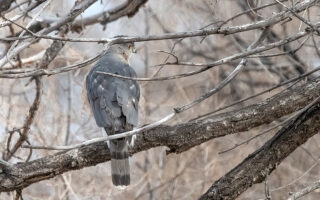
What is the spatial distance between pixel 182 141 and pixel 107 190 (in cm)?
310

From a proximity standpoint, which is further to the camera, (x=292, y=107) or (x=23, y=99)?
(x=23, y=99)

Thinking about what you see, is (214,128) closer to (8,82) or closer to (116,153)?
(116,153)

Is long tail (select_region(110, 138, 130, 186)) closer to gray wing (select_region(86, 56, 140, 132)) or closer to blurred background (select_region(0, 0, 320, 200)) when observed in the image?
gray wing (select_region(86, 56, 140, 132))

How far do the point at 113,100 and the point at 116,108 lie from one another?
5.1 inches

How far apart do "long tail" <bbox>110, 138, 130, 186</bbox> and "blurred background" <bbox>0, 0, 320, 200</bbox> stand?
4.63 ft

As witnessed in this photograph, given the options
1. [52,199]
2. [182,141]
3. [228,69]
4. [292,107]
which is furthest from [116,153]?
[228,69]

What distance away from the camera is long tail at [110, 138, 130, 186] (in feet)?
16.4

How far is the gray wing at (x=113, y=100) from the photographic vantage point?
17.7 ft

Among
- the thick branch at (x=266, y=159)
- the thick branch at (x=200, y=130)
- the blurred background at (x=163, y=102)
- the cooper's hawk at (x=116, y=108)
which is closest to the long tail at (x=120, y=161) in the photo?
the cooper's hawk at (x=116, y=108)

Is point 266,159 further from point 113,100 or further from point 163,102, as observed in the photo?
point 163,102

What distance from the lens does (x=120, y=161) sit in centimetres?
510

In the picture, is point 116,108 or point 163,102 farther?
point 163,102

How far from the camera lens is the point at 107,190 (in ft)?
24.8

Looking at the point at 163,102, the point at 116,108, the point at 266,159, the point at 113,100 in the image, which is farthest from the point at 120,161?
the point at 163,102
